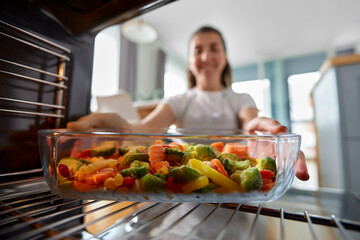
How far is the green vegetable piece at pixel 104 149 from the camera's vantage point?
320mm

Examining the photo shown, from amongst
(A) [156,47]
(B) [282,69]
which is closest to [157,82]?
(A) [156,47]

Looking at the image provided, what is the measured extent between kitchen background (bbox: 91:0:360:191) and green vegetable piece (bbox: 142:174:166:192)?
126 centimetres

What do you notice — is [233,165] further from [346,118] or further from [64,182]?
[346,118]

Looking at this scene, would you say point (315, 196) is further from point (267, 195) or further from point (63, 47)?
point (63, 47)

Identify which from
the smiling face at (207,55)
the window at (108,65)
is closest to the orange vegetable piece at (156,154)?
the smiling face at (207,55)

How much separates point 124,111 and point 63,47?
960 millimetres

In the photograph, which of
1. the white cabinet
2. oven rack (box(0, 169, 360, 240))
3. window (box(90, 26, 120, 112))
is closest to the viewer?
oven rack (box(0, 169, 360, 240))

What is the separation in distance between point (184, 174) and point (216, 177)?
4cm

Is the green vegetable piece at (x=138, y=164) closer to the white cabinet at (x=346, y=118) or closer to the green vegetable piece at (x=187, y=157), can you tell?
the green vegetable piece at (x=187, y=157)

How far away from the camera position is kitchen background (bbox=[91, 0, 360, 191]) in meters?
3.15

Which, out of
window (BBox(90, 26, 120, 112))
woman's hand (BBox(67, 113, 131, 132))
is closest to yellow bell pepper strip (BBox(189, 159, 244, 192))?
woman's hand (BBox(67, 113, 131, 132))

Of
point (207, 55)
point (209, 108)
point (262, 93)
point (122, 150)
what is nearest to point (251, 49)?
point (262, 93)

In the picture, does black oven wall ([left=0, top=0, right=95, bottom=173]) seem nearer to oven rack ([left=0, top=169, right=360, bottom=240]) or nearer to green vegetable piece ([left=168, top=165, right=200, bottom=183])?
oven rack ([left=0, top=169, right=360, bottom=240])

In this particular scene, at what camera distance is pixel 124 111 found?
135cm
